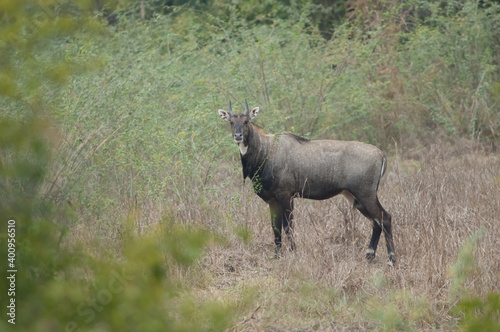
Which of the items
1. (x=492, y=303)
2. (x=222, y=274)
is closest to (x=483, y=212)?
(x=222, y=274)

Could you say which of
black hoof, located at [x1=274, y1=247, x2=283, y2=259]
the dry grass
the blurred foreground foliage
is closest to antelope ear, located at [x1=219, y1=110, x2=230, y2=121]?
the dry grass

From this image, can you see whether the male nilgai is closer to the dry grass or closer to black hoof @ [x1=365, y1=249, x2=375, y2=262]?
black hoof @ [x1=365, y1=249, x2=375, y2=262]

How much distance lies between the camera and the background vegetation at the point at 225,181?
8.04 feet

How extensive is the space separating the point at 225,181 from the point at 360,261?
313cm

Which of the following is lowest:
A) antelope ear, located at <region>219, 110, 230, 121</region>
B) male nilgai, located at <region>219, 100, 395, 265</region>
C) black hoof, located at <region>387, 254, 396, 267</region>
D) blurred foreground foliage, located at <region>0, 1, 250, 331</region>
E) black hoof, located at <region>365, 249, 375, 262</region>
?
black hoof, located at <region>365, 249, 375, 262</region>

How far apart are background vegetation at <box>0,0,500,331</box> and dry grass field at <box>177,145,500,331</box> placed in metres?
0.03

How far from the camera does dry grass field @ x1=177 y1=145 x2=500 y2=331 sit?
558 centimetres

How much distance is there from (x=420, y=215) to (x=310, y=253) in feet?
6.75

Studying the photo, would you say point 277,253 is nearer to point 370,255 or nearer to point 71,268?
point 370,255

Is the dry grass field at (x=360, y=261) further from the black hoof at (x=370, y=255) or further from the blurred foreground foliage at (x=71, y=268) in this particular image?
the blurred foreground foliage at (x=71, y=268)

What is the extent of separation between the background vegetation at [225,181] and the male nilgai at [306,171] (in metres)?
0.30

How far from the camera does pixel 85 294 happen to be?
2357 millimetres

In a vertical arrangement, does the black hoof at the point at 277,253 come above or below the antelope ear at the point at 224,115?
below

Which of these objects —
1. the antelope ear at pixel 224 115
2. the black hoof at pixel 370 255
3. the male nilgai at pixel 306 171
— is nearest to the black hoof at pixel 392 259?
the black hoof at pixel 370 255
